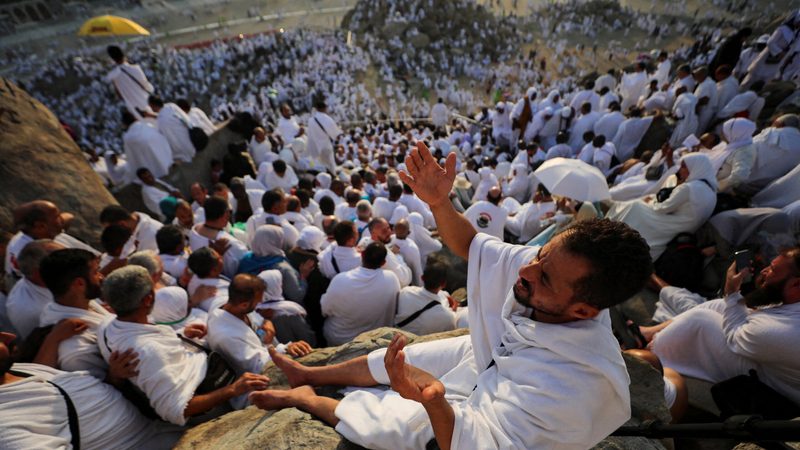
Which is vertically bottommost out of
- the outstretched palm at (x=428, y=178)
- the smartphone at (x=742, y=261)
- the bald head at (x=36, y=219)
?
the smartphone at (x=742, y=261)

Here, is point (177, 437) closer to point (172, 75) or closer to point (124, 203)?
point (124, 203)

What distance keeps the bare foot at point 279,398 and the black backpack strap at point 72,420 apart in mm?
842

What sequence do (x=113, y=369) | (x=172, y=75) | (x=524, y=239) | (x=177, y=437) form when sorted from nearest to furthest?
(x=113, y=369) → (x=177, y=437) → (x=524, y=239) → (x=172, y=75)

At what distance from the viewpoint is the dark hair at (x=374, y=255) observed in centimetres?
326

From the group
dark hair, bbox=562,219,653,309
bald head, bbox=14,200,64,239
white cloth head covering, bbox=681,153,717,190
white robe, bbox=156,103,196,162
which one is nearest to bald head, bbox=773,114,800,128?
white cloth head covering, bbox=681,153,717,190

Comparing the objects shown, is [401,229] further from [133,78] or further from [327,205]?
[133,78]

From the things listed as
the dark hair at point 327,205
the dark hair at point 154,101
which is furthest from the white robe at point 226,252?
the dark hair at point 154,101

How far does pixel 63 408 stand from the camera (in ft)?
6.16

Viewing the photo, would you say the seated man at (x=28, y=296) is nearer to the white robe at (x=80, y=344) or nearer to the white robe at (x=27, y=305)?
the white robe at (x=27, y=305)

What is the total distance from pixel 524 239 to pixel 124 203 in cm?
714

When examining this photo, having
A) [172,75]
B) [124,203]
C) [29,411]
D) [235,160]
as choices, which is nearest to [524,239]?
[29,411]

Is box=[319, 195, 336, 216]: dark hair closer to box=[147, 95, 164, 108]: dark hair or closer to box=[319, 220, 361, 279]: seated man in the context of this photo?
box=[319, 220, 361, 279]: seated man

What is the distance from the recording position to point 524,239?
5949 mm

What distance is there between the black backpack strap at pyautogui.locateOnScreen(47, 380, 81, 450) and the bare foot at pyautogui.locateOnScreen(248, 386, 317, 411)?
0.84 m
